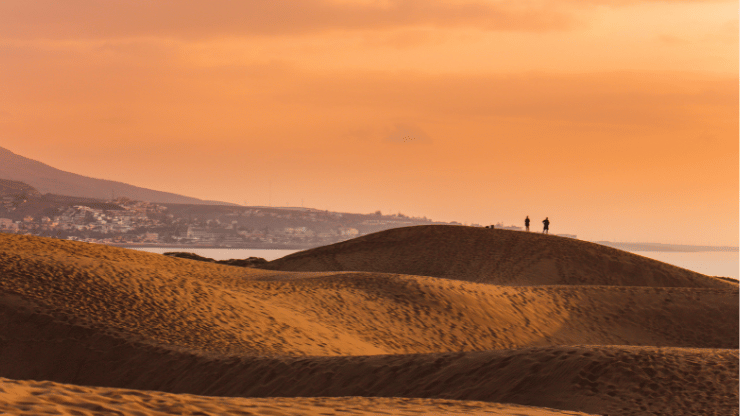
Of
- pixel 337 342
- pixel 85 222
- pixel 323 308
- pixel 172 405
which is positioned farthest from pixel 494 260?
pixel 85 222

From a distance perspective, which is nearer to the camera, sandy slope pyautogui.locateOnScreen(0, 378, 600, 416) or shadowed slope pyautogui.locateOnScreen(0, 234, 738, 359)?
sandy slope pyautogui.locateOnScreen(0, 378, 600, 416)

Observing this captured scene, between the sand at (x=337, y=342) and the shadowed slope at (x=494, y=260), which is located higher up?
the shadowed slope at (x=494, y=260)

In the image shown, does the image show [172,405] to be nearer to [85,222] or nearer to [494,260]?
[494,260]

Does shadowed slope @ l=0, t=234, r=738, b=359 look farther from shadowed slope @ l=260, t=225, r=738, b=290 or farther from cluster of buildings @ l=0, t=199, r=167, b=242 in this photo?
cluster of buildings @ l=0, t=199, r=167, b=242

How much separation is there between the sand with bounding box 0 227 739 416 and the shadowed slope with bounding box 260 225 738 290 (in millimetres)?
11023

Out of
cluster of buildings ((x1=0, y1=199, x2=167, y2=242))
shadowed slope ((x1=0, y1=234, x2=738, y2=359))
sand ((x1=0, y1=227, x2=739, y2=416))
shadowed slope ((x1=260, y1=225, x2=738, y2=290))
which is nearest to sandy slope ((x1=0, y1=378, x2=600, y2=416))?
sand ((x1=0, y1=227, x2=739, y2=416))

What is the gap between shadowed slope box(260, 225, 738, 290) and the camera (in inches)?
1839

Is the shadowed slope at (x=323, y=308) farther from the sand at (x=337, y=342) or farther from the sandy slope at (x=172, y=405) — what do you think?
the sandy slope at (x=172, y=405)

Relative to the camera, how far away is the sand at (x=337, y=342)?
42.4ft

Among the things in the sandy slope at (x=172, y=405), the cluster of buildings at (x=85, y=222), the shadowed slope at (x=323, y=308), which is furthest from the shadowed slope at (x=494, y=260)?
the cluster of buildings at (x=85, y=222)

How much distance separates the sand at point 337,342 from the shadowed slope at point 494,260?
1102 centimetres

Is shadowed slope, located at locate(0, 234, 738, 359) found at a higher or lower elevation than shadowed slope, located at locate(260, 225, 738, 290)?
lower

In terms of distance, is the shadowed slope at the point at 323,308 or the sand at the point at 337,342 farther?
the shadowed slope at the point at 323,308

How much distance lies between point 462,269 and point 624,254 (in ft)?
45.2
